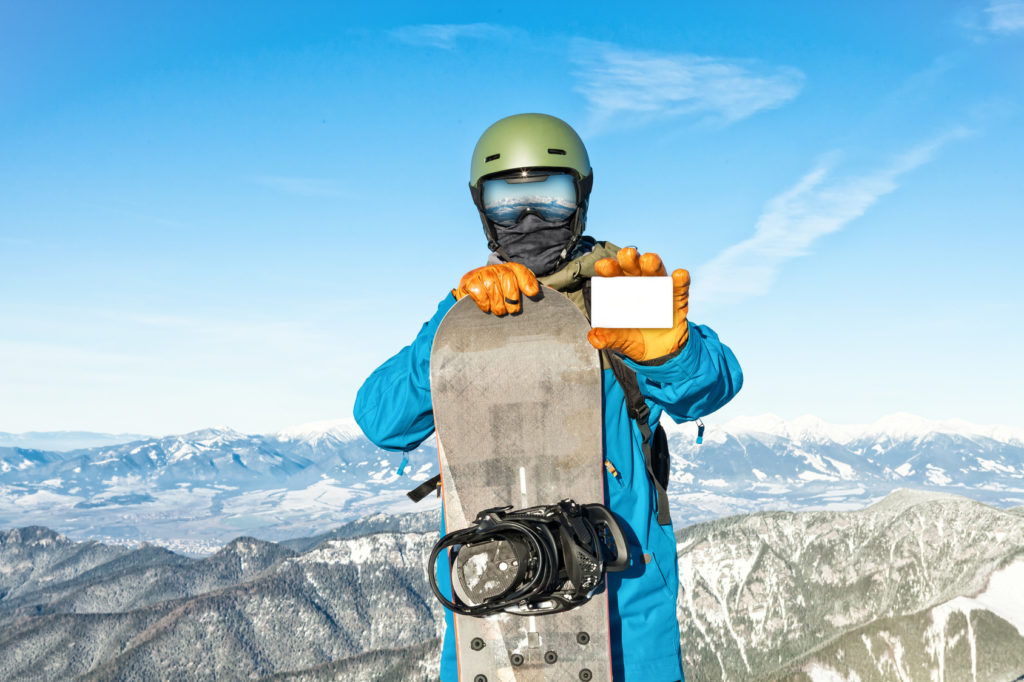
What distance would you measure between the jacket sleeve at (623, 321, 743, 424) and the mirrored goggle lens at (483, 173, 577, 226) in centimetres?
158

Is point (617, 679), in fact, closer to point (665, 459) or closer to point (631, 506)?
point (631, 506)

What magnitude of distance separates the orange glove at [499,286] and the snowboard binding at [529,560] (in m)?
1.45

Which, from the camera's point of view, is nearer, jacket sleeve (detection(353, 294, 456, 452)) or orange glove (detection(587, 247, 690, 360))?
orange glove (detection(587, 247, 690, 360))

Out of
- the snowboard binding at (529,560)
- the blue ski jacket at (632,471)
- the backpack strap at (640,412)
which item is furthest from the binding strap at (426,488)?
the backpack strap at (640,412)

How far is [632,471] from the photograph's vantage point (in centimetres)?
563

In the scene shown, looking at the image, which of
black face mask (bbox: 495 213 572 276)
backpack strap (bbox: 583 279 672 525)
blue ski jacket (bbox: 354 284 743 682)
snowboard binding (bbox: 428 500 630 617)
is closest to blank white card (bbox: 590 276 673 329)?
blue ski jacket (bbox: 354 284 743 682)

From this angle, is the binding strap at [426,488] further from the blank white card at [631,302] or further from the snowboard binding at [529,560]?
the blank white card at [631,302]

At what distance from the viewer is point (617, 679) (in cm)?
543

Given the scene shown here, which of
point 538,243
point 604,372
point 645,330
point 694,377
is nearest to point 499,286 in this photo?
point 538,243

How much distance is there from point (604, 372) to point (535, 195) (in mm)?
1612

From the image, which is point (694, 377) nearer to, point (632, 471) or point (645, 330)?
point (645, 330)

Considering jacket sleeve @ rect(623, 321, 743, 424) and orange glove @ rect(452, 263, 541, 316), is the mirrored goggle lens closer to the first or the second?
orange glove @ rect(452, 263, 541, 316)

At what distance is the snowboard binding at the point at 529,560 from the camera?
15.1 ft

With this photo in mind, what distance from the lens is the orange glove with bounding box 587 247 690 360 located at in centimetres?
439
